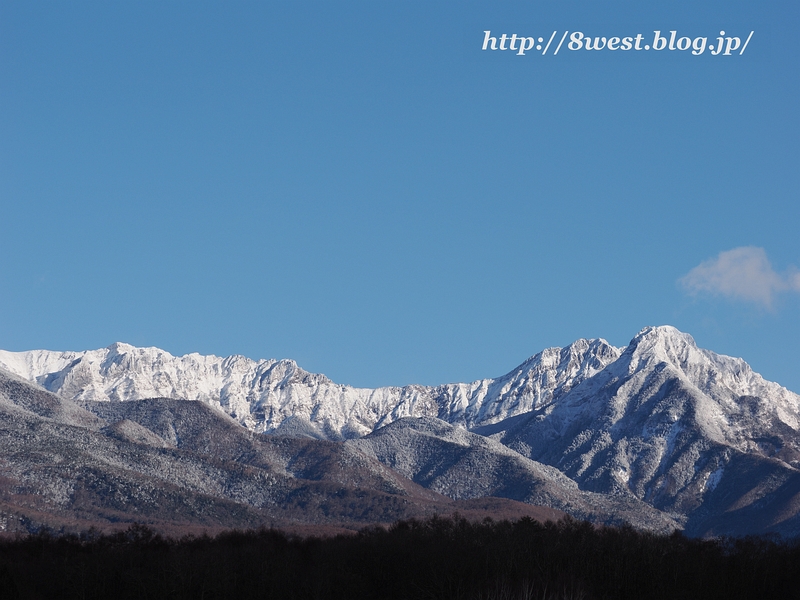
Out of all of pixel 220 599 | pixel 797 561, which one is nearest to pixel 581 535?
pixel 797 561

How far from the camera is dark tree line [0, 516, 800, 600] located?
124625 mm

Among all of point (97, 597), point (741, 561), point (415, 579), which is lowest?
point (97, 597)

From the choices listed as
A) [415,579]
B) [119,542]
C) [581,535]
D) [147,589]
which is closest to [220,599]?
[147,589]

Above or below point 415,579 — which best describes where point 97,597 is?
below

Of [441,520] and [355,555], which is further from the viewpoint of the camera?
[441,520]

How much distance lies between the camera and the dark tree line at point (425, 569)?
409 feet

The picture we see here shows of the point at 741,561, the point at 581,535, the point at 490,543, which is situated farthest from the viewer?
the point at 581,535

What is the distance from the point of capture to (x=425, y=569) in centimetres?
13388

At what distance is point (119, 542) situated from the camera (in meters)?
166

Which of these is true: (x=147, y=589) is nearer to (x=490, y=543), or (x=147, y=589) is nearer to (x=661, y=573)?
(x=490, y=543)

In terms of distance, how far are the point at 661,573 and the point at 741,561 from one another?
18.4 metres

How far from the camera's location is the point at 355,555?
146250mm

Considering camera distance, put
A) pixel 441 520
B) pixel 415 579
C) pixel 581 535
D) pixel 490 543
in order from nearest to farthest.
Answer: pixel 415 579 < pixel 490 543 < pixel 581 535 < pixel 441 520

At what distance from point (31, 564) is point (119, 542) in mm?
21177
